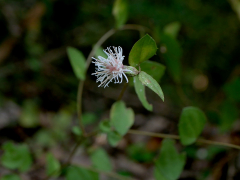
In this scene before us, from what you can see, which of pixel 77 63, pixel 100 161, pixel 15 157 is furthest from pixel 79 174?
pixel 77 63

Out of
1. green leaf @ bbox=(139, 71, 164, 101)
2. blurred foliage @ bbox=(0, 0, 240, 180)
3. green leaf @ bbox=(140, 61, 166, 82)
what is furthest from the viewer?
blurred foliage @ bbox=(0, 0, 240, 180)

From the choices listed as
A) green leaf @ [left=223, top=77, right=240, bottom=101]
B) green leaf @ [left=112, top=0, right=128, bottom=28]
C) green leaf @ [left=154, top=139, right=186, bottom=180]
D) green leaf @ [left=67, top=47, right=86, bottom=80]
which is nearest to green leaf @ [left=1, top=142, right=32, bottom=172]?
green leaf @ [left=67, top=47, right=86, bottom=80]

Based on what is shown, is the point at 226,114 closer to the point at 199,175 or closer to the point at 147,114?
the point at 199,175

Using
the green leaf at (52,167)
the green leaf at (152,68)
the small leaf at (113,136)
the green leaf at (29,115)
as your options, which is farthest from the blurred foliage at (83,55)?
the green leaf at (152,68)

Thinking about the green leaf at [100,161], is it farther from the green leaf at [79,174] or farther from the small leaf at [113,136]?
the small leaf at [113,136]

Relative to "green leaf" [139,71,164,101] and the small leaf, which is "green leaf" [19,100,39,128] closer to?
the small leaf

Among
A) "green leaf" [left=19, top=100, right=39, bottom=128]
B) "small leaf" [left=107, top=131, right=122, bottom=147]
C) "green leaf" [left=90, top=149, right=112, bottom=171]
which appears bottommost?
"green leaf" [left=90, top=149, right=112, bottom=171]

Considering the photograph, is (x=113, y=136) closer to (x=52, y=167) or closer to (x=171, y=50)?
(x=52, y=167)
